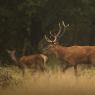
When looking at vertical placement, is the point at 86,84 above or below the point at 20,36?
below

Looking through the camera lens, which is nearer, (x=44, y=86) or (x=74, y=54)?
(x=44, y=86)

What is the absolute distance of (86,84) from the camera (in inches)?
499

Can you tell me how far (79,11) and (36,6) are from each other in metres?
2.01

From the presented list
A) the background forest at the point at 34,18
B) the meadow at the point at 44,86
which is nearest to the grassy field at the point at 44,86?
the meadow at the point at 44,86

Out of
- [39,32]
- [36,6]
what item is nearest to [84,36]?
[39,32]

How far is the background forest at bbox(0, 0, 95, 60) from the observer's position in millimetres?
23625

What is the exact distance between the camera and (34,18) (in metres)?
24.6

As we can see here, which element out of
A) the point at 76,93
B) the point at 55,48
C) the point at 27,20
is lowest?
the point at 76,93

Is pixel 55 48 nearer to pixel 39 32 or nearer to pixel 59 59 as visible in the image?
pixel 59 59

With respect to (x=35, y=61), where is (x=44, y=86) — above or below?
below

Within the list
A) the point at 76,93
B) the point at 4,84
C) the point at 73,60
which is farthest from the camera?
the point at 73,60

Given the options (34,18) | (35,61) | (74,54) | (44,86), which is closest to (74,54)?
(74,54)

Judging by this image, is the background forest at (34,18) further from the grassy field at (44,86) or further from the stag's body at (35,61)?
the grassy field at (44,86)

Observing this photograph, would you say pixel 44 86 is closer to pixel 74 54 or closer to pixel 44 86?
pixel 44 86
